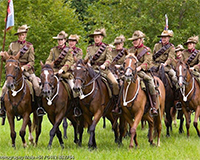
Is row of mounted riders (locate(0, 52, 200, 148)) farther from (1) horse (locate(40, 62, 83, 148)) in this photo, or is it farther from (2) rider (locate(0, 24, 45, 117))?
(2) rider (locate(0, 24, 45, 117))

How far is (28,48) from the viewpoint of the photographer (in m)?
13.2

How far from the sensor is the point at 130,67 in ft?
38.0

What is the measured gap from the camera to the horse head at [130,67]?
1138cm

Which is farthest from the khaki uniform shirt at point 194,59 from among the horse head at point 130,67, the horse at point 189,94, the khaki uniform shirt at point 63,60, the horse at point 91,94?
the khaki uniform shirt at point 63,60

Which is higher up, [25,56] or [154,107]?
[25,56]

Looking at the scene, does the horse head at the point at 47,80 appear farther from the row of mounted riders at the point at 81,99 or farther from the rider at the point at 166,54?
the rider at the point at 166,54

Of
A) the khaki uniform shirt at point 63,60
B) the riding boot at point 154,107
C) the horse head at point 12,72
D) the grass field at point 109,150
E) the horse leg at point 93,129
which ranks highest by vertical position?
the khaki uniform shirt at point 63,60

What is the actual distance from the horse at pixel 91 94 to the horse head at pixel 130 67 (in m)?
1.26

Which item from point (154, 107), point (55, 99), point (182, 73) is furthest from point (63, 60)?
point (182, 73)

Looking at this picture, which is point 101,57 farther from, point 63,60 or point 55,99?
point 55,99

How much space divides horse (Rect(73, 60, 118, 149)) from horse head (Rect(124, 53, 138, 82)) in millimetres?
1261

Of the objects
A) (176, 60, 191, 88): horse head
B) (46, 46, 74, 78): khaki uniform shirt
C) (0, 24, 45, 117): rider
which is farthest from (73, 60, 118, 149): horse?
(176, 60, 191, 88): horse head

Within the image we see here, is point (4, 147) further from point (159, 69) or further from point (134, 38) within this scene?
point (159, 69)

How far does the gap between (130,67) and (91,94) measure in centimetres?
163
